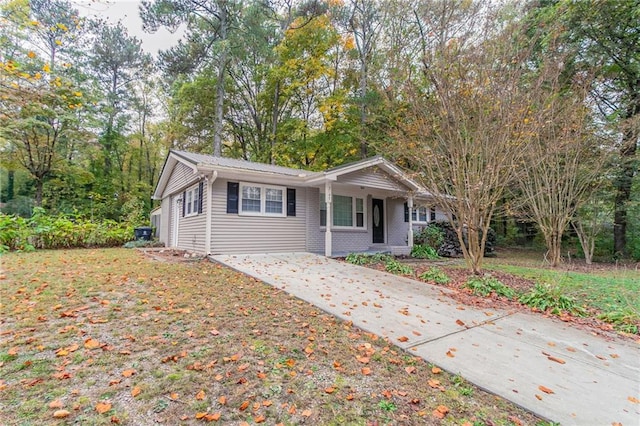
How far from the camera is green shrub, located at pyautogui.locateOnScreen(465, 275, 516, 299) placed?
577 cm

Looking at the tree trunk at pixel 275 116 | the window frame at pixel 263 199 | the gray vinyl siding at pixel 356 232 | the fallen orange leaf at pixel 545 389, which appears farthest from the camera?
the tree trunk at pixel 275 116

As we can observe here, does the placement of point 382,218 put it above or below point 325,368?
above

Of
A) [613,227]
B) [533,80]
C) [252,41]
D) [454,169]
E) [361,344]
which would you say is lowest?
[361,344]

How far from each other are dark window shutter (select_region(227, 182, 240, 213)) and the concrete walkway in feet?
12.3

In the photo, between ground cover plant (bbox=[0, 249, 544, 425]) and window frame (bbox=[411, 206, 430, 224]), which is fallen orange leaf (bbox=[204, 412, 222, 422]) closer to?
ground cover plant (bbox=[0, 249, 544, 425])

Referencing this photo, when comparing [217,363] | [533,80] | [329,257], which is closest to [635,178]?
A: [533,80]

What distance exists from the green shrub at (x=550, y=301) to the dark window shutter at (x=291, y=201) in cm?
706

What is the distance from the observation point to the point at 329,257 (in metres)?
9.88

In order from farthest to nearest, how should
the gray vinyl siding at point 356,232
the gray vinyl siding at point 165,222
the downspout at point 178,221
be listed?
the gray vinyl siding at point 165,222 → the downspout at point 178,221 → the gray vinyl siding at point 356,232

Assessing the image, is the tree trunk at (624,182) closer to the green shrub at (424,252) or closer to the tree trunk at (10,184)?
the green shrub at (424,252)

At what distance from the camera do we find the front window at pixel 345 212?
11305 millimetres

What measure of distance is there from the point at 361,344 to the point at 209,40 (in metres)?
19.9

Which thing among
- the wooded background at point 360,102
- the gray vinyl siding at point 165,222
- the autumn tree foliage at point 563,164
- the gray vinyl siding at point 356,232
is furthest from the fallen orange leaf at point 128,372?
the gray vinyl siding at point 165,222

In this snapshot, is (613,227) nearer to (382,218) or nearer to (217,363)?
(382,218)
